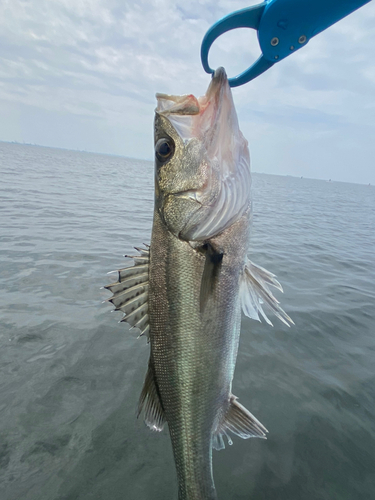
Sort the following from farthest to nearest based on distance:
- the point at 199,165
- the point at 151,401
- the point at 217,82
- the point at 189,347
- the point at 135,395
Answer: the point at 135,395
the point at 151,401
the point at 189,347
the point at 199,165
the point at 217,82

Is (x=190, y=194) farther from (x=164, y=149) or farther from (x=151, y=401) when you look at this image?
(x=151, y=401)

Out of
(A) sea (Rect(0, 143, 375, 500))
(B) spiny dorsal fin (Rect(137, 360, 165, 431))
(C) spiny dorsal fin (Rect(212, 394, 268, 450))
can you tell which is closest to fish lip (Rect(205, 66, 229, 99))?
(A) sea (Rect(0, 143, 375, 500))

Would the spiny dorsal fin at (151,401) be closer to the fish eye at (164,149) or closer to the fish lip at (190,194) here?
the fish lip at (190,194)

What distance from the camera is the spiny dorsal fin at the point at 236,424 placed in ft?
7.13

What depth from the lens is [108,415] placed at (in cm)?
380

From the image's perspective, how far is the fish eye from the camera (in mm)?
1949

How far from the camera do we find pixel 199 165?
191cm

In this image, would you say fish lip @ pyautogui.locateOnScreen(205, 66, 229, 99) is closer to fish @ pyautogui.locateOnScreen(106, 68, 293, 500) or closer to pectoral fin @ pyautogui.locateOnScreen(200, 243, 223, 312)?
fish @ pyautogui.locateOnScreen(106, 68, 293, 500)

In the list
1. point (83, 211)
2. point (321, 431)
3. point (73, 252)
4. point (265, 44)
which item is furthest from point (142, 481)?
point (83, 211)

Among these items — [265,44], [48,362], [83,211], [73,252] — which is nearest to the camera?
[265,44]

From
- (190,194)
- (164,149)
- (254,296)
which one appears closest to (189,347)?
(254,296)

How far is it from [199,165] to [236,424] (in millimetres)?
1869

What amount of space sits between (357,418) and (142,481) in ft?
9.26

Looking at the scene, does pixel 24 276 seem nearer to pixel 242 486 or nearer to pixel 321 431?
pixel 242 486
